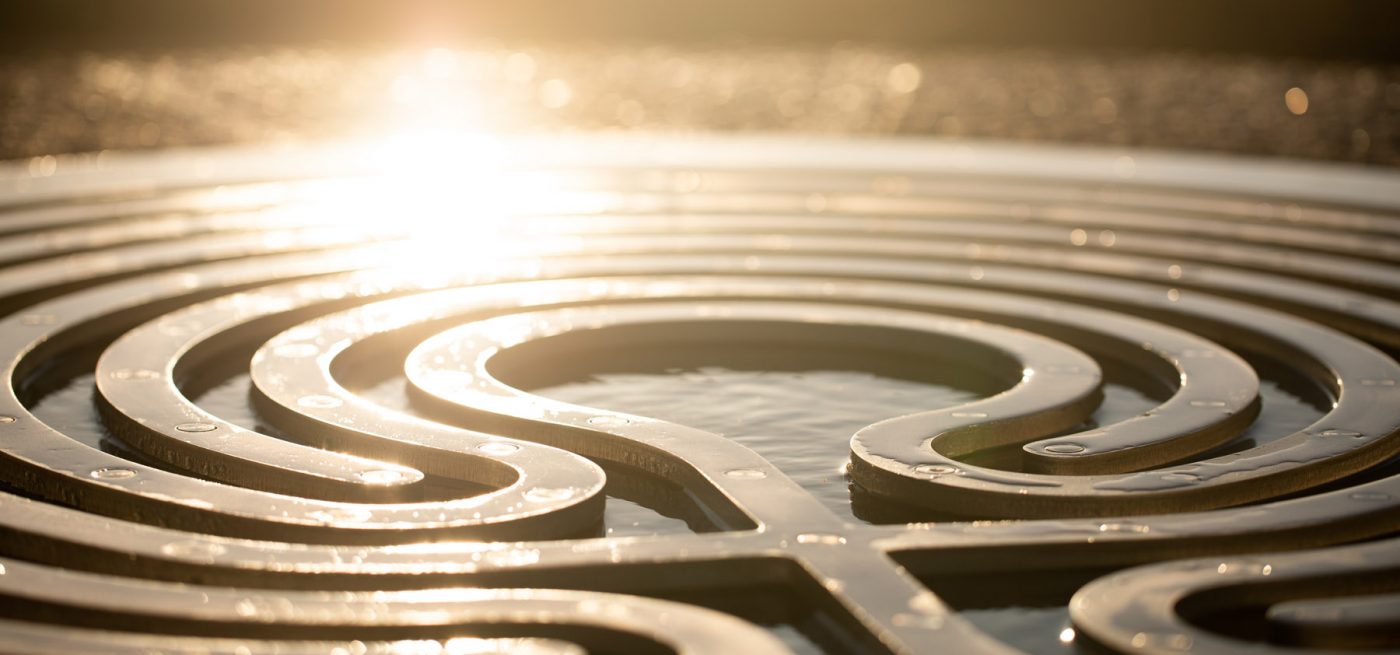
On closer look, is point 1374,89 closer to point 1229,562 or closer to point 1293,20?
point 1293,20

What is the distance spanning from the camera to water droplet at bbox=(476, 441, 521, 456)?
7418mm

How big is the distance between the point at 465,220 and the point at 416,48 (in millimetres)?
26382

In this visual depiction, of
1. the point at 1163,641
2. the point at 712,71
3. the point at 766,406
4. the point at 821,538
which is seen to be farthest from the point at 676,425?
the point at 712,71

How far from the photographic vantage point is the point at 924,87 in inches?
1134

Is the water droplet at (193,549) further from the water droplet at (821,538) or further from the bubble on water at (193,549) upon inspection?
the water droplet at (821,538)

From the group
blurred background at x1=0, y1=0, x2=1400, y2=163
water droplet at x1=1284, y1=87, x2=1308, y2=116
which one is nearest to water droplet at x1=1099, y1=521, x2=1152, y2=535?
blurred background at x1=0, y1=0, x2=1400, y2=163

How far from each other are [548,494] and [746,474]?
33.3 inches

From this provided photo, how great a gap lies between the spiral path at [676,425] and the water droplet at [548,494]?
16 millimetres

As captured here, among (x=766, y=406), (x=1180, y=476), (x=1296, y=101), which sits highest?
(x=1296, y=101)

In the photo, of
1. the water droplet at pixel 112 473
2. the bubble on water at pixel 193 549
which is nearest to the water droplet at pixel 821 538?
the bubble on water at pixel 193 549

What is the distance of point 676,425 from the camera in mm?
7883

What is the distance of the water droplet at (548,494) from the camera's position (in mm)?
6781

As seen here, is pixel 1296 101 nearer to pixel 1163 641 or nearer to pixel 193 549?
pixel 1163 641

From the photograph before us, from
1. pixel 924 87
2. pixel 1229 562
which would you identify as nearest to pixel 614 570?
pixel 1229 562
